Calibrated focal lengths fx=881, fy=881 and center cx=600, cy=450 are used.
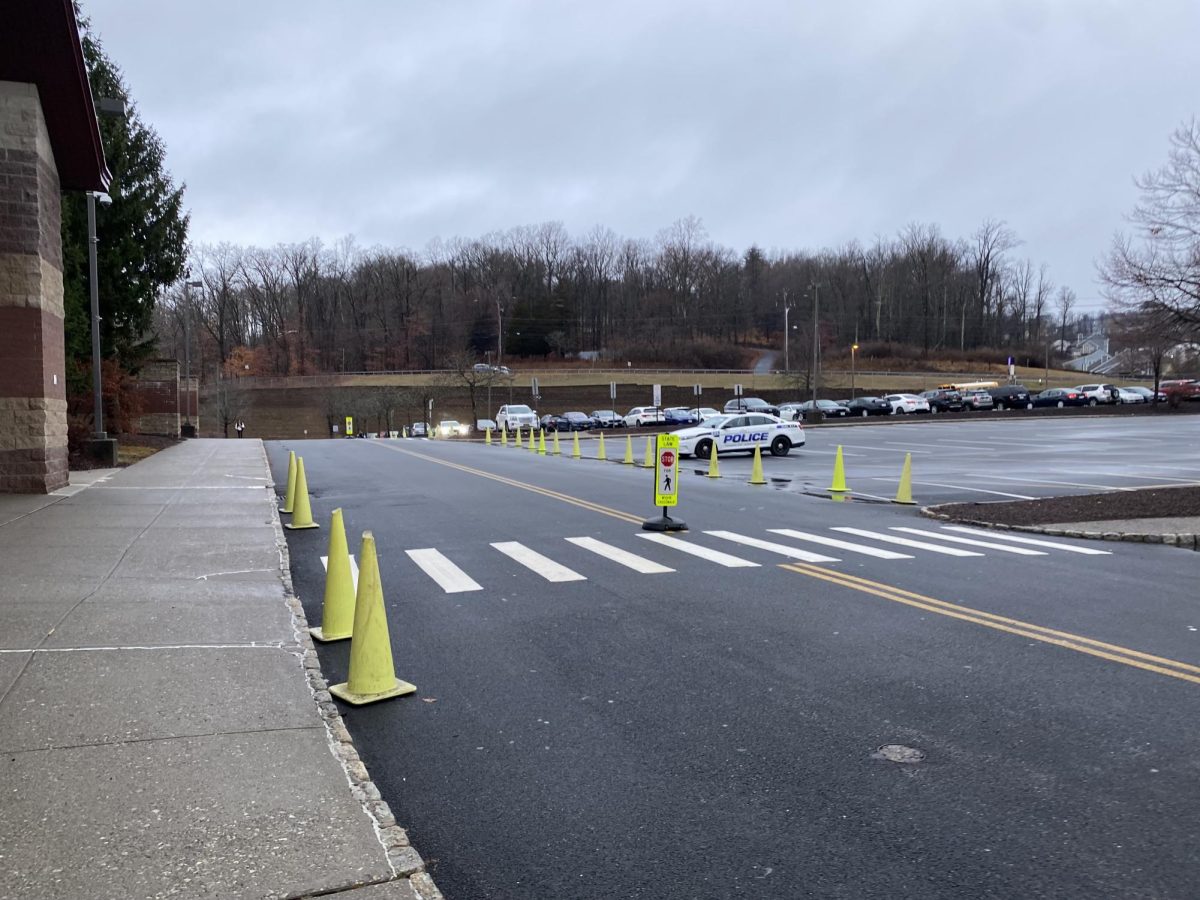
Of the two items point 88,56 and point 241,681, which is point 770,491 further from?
point 88,56

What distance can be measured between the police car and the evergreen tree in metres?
18.5

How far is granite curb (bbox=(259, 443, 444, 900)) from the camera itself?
3336 millimetres

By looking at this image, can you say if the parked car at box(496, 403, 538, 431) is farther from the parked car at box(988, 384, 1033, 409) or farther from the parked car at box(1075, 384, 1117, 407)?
the parked car at box(1075, 384, 1117, 407)

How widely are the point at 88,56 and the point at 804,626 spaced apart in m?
29.7

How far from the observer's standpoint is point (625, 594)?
842cm

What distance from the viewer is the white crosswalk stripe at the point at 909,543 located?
10.8m

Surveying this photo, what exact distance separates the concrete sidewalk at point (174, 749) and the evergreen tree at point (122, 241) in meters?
19.3

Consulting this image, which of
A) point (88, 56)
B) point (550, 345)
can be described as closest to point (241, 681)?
point (88, 56)

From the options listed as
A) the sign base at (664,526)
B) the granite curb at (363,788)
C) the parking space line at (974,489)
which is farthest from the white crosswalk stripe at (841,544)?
the parking space line at (974,489)

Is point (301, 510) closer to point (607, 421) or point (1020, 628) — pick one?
point (1020, 628)

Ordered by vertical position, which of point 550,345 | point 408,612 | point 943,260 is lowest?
point 408,612

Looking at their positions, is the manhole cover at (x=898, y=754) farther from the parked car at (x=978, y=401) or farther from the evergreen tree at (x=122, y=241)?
the parked car at (x=978, y=401)

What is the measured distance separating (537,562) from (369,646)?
4697 mm

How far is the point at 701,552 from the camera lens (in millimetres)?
10742
